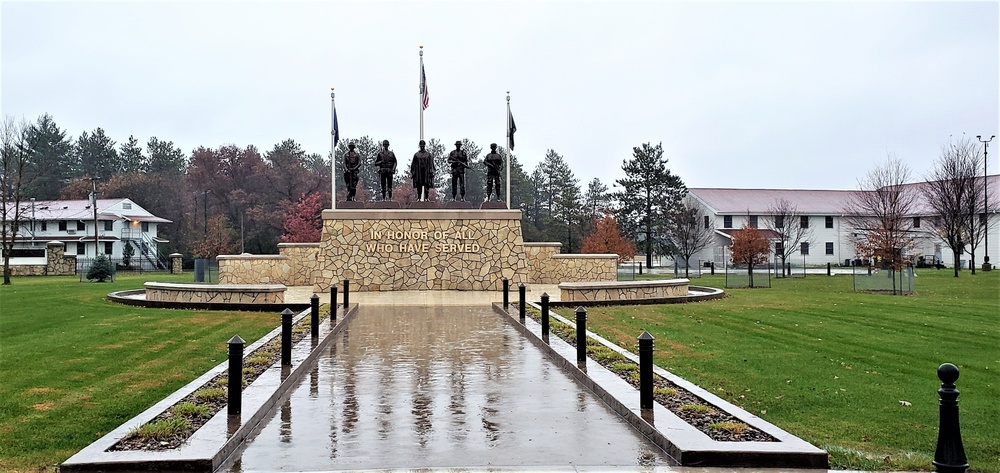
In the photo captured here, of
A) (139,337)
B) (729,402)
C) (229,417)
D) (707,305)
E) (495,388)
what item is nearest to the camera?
(229,417)

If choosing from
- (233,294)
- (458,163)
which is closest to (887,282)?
(458,163)

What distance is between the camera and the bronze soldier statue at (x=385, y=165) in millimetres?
28312

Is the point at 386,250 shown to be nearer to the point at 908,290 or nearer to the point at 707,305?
the point at 707,305

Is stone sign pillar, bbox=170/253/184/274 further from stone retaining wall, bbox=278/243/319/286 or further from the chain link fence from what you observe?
the chain link fence

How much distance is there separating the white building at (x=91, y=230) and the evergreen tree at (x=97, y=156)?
24.0 metres

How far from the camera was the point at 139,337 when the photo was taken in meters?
14.5

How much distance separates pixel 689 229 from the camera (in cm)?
6406

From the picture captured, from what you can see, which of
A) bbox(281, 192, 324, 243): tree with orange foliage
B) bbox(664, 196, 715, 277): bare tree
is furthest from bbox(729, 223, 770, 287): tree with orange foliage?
bbox(281, 192, 324, 243): tree with orange foliage

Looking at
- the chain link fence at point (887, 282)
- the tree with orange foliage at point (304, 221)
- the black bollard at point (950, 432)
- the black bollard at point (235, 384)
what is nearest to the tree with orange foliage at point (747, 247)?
the chain link fence at point (887, 282)

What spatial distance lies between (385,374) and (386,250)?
56.9 feet

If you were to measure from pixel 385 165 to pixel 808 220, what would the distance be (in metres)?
51.3

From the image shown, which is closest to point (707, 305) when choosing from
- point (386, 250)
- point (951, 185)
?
point (386, 250)

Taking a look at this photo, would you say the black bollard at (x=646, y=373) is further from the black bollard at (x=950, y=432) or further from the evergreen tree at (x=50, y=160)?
the evergreen tree at (x=50, y=160)

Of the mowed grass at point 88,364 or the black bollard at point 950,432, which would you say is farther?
the mowed grass at point 88,364
